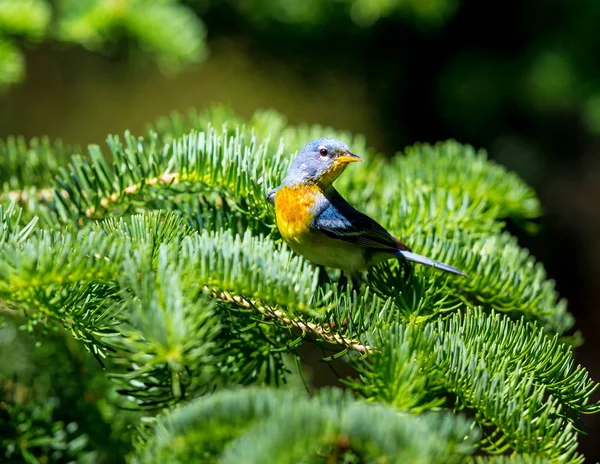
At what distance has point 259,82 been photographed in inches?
151

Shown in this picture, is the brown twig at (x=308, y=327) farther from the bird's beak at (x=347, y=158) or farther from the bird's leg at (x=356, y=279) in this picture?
the bird's beak at (x=347, y=158)

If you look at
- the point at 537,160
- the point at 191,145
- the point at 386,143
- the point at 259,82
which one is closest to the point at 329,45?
the point at 259,82

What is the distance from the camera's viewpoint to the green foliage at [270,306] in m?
0.97

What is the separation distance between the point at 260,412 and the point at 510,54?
305 cm

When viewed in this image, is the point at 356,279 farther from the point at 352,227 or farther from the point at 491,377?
the point at 491,377

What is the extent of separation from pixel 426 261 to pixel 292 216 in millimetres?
357

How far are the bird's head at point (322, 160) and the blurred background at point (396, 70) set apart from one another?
716 millimetres

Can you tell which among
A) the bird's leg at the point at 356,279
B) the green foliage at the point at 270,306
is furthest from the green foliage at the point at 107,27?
the bird's leg at the point at 356,279

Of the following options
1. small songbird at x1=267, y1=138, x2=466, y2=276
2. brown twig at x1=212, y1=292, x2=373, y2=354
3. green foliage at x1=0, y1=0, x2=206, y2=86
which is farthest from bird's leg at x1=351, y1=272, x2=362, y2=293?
green foliage at x1=0, y1=0, x2=206, y2=86

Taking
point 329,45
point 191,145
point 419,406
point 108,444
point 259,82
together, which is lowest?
point 108,444

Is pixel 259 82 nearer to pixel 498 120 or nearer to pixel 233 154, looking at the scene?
pixel 498 120

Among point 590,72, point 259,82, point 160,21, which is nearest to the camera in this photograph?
point 160,21

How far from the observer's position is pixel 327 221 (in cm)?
196

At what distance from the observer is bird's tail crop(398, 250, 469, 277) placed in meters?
1.66
